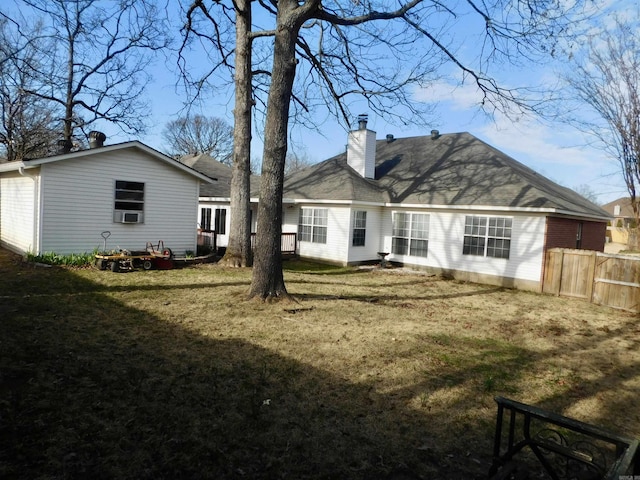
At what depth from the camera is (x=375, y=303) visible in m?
9.59

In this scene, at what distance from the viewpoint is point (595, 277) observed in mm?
11625

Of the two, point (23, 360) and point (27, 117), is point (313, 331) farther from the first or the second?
point (27, 117)

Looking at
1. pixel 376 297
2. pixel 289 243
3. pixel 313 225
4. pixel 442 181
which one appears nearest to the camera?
pixel 376 297

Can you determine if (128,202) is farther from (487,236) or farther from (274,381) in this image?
(487,236)

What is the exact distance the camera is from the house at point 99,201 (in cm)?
1227

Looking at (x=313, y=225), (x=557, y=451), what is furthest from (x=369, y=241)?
(x=557, y=451)

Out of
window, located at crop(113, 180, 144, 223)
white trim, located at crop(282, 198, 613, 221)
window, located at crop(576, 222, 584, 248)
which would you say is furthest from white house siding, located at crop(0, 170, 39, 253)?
window, located at crop(576, 222, 584, 248)

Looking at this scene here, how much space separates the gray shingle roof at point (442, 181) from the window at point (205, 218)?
4.45 metres

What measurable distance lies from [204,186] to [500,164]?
14.6 meters

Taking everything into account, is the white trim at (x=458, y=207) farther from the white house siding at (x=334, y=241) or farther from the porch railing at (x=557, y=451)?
the porch railing at (x=557, y=451)

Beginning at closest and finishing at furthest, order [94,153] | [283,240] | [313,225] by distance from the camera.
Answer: [94,153], [313,225], [283,240]

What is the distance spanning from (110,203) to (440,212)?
11631 mm

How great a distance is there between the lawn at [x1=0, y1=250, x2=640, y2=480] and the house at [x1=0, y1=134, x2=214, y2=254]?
3139 millimetres

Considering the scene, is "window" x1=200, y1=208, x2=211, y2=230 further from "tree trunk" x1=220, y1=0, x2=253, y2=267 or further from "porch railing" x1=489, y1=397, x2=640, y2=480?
"porch railing" x1=489, y1=397, x2=640, y2=480
